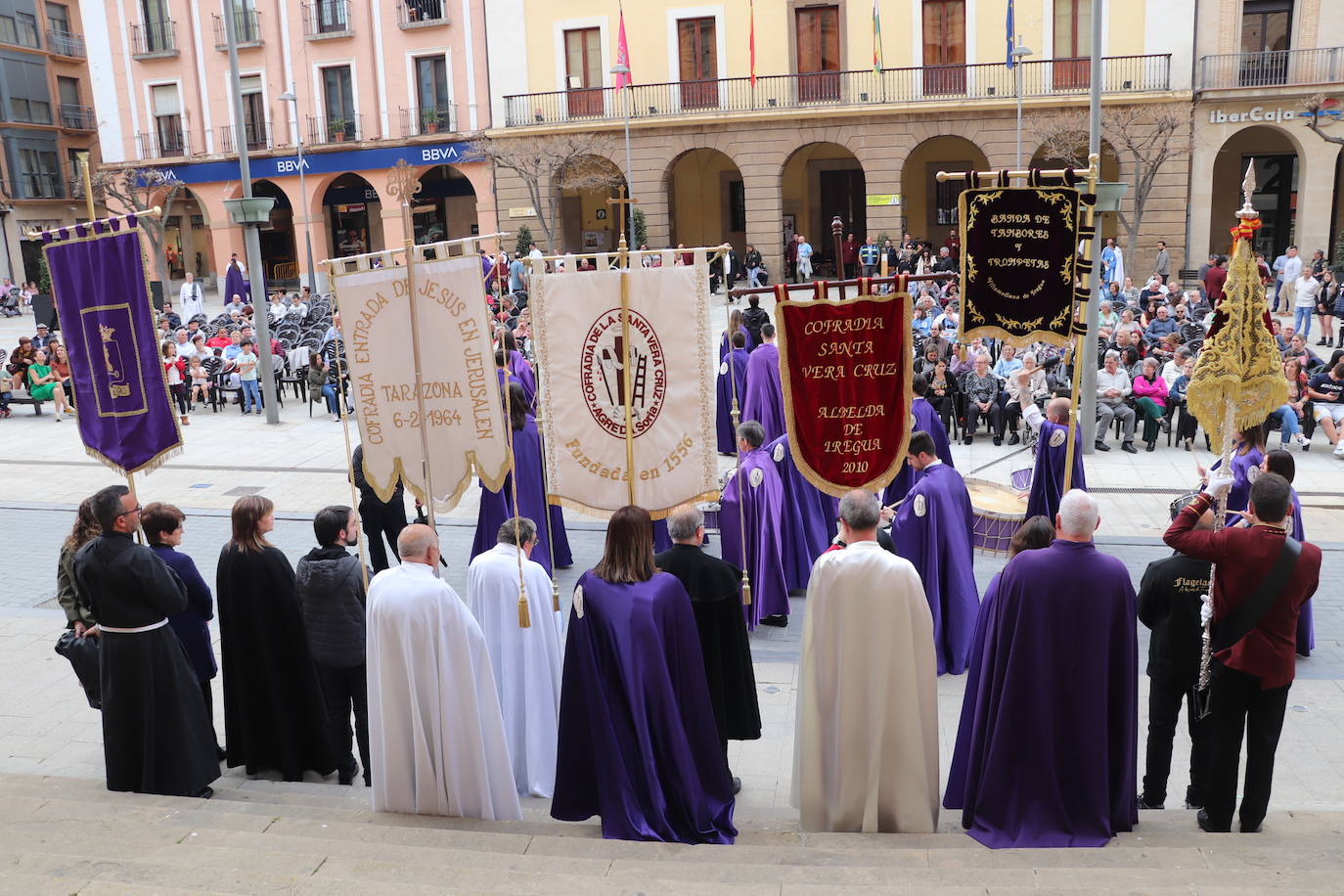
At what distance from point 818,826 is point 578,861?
4.34ft

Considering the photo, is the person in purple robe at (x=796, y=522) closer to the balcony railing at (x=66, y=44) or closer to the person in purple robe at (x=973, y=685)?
the person in purple robe at (x=973, y=685)

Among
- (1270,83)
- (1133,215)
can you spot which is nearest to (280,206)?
(1133,215)

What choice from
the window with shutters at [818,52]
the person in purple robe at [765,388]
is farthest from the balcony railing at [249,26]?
the person in purple robe at [765,388]

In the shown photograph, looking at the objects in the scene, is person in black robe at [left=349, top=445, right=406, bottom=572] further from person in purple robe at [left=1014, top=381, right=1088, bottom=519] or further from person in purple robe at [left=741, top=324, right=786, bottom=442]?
person in purple robe at [left=1014, top=381, right=1088, bottom=519]

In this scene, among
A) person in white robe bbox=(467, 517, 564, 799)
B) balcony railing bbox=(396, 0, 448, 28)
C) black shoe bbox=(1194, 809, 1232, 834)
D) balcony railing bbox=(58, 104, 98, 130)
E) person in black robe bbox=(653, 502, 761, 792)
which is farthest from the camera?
balcony railing bbox=(58, 104, 98, 130)

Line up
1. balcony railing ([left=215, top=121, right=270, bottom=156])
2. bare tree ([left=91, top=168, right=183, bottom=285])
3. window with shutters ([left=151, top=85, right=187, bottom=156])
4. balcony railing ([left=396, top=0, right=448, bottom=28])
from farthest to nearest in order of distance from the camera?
window with shutters ([left=151, top=85, right=187, bottom=156]) → balcony railing ([left=215, top=121, right=270, bottom=156]) → balcony railing ([left=396, top=0, right=448, bottom=28]) → bare tree ([left=91, top=168, right=183, bottom=285])

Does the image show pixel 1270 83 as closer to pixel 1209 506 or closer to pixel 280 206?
pixel 1209 506

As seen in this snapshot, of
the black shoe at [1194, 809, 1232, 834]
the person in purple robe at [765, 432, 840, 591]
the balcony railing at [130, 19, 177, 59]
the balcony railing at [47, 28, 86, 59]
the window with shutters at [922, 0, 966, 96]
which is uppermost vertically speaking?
the balcony railing at [47, 28, 86, 59]

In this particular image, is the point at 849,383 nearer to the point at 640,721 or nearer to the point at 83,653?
the point at 640,721

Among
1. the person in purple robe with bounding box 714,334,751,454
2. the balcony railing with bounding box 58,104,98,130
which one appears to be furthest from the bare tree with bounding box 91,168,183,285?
the person in purple robe with bounding box 714,334,751,454

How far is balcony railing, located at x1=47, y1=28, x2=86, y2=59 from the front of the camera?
43.6 metres

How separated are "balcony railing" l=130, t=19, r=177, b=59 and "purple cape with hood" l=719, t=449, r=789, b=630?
3532 centimetres

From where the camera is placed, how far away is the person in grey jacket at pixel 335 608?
616 cm

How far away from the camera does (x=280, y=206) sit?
4066cm
